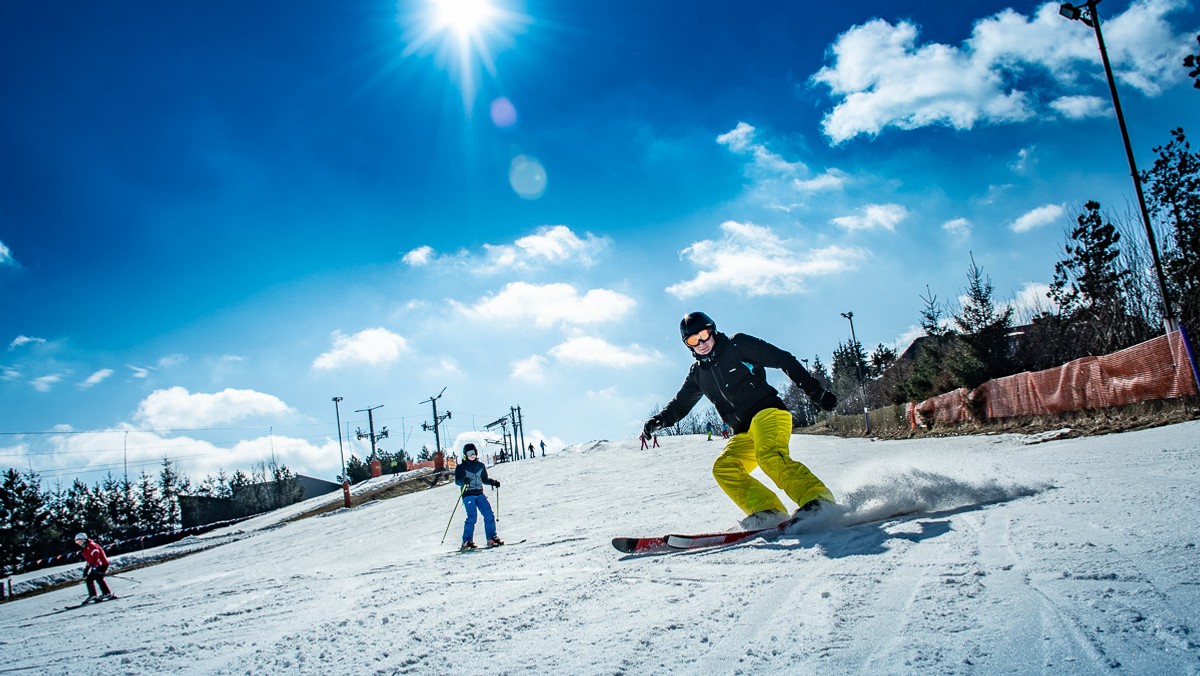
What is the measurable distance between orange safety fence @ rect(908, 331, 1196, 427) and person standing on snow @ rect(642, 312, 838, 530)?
9.95m

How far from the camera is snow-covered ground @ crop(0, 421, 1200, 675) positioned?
154 centimetres

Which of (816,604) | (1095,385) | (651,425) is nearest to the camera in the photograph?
(816,604)

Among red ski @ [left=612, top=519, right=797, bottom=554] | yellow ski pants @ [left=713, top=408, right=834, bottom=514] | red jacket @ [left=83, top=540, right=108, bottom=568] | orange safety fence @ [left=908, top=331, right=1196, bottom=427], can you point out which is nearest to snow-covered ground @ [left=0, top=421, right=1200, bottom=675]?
red ski @ [left=612, top=519, right=797, bottom=554]

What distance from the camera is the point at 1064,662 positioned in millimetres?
1337

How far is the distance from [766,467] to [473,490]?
5.66 m

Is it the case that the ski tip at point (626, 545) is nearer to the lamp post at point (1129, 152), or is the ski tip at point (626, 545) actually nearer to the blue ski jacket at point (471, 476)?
the blue ski jacket at point (471, 476)

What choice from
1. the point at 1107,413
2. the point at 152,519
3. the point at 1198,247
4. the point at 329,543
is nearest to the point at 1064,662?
the point at 329,543

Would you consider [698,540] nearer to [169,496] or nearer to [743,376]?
[743,376]

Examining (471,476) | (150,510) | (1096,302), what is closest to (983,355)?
(1096,302)

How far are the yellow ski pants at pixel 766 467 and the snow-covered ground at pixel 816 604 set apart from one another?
32cm

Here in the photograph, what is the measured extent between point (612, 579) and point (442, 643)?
3.47ft

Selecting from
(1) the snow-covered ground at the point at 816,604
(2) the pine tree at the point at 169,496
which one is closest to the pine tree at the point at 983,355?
(1) the snow-covered ground at the point at 816,604

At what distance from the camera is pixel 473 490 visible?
8672 millimetres

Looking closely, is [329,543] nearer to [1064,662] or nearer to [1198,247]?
[1064,662]
